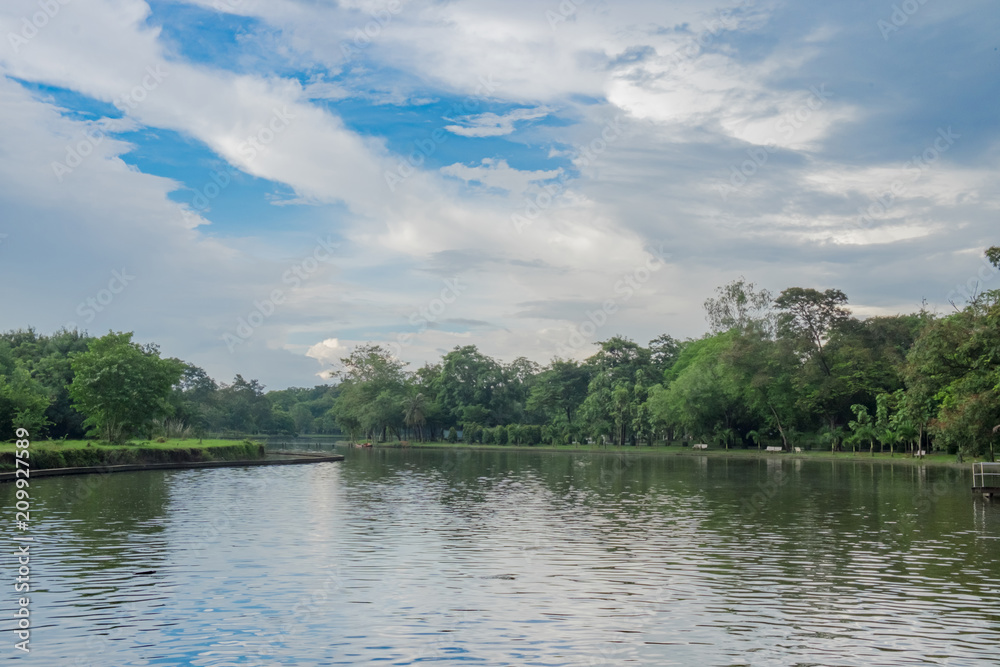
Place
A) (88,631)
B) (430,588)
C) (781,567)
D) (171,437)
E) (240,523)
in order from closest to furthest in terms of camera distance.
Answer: (88,631)
(430,588)
(781,567)
(240,523)
(171,437)

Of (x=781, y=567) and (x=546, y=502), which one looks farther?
(x=546, y=502)

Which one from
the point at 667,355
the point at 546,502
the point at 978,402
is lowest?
the point at 546,502

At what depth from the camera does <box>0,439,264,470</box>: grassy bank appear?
39.4 meters

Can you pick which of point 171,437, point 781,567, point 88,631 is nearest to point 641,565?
point 781,567

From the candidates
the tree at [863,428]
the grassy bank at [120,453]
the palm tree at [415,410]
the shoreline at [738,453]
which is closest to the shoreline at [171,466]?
the grassy bank at [120,453]

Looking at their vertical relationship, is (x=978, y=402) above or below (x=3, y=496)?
above

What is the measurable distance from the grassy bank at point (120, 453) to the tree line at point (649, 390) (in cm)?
378

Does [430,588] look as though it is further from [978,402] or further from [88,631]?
[978,402]

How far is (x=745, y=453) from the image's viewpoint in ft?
274

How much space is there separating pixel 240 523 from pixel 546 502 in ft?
41.7

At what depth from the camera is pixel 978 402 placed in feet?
136

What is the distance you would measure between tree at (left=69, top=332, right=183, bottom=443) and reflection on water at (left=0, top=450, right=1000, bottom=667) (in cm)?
2516

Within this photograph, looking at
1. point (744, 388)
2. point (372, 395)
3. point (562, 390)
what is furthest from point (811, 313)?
point (372, 395)

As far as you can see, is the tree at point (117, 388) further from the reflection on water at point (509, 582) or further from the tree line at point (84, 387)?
the reflection on water at point (509, 582)
